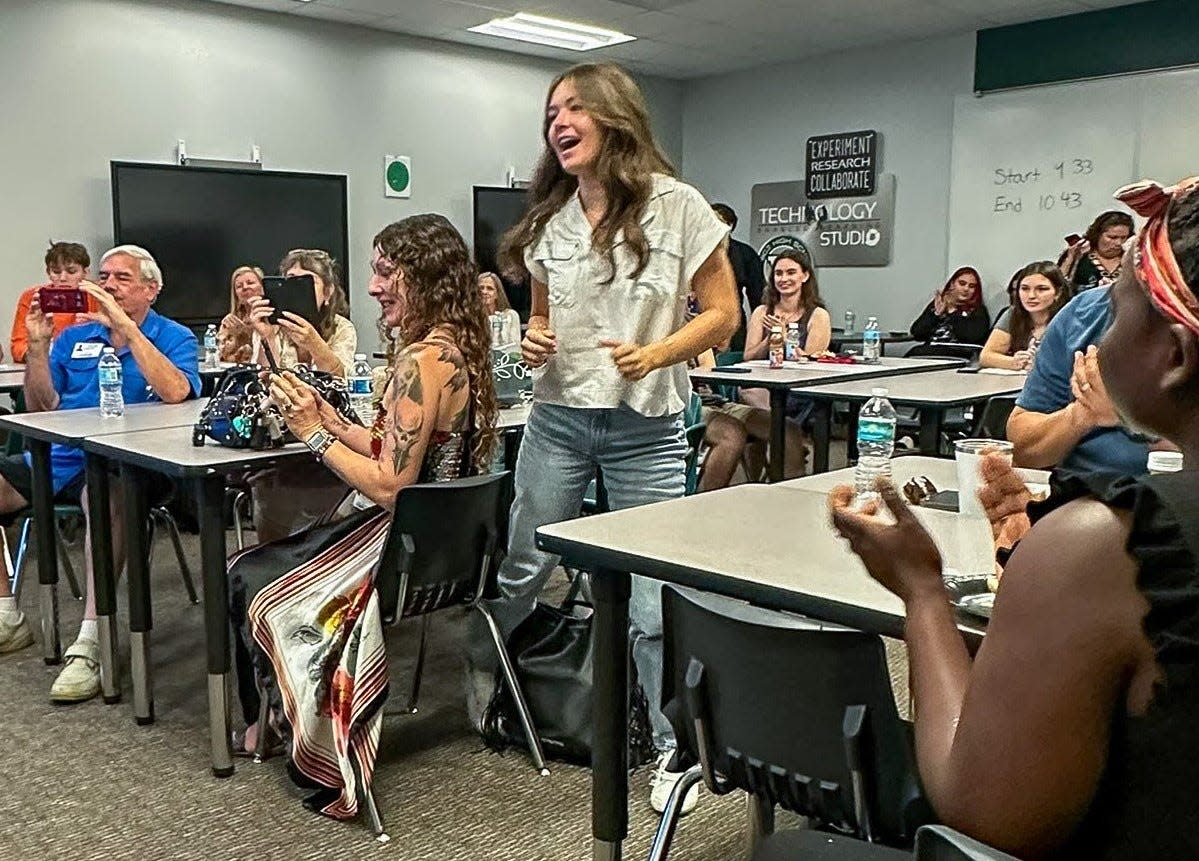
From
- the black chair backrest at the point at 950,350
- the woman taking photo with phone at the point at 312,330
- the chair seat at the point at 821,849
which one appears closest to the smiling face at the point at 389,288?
the woman taking photo with phone at the point at 312,330

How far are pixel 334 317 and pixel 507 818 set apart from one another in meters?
2.51

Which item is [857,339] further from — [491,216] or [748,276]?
[491,216]

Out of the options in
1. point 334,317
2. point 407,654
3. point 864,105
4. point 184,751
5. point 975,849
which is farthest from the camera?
point 864,105

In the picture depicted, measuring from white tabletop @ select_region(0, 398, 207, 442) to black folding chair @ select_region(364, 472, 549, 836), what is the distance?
968 millimetres

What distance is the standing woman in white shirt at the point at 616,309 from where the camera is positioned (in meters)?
2.34

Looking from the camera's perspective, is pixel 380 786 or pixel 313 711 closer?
pixel 313 711

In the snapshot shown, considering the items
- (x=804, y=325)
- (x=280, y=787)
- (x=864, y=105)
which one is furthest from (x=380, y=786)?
(x=864, y=105)

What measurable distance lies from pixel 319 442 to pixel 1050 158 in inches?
246

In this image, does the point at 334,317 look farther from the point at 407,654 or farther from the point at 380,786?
the point at 380,786

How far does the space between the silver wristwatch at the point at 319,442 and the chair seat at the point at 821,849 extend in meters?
1.37

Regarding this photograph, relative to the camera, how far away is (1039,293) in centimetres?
481

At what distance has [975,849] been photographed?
2.82 ft

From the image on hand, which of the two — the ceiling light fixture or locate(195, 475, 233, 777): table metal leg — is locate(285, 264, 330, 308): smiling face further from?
the ceiling light fixture

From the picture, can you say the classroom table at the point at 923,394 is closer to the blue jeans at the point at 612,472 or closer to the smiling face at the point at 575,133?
the blue jeans at the point at 612,472
